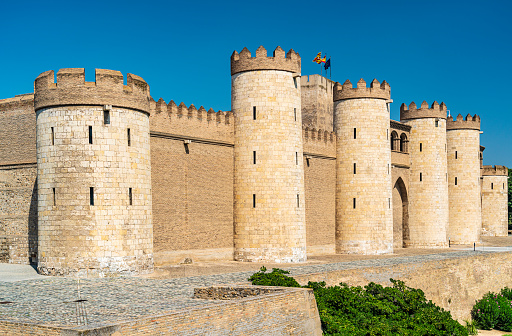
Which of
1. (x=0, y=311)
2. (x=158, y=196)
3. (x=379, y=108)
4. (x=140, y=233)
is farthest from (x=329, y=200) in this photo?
(x=0, y=311)

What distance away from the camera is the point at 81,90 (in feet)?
64.8

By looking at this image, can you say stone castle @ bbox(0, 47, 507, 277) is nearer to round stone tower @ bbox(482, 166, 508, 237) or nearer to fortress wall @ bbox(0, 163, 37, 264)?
fortress wall @ bbox(0, 163, 37, 264)

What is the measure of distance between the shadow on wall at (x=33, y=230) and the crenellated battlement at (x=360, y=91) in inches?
629

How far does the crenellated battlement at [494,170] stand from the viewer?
54.4 meters

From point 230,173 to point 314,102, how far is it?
13600 mm

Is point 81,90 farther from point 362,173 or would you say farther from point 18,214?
point 362,173

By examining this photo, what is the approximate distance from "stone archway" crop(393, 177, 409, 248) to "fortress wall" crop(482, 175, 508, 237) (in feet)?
60.3

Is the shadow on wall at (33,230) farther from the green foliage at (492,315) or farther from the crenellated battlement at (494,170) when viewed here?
the crenellated battlement at (494,170)

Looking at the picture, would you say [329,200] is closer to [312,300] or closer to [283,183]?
[283,183]

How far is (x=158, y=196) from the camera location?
2377 centimetres

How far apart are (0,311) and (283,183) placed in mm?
15395

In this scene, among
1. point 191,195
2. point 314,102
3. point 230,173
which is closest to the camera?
point 191,195

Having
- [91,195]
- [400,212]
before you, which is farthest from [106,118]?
[400,212]

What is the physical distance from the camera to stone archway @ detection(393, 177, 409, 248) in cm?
3759
